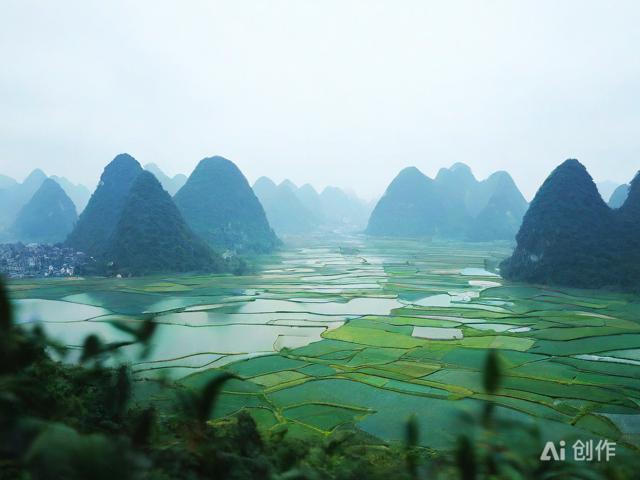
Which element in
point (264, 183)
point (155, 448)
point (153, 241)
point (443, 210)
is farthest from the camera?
point (264, 183)

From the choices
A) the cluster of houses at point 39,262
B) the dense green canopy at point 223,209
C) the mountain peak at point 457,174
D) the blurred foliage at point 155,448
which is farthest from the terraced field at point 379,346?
the mountain peak at point 457,174

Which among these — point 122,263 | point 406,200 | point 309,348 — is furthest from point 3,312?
point 406,200

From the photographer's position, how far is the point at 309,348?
17516mm

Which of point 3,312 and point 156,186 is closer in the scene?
point 3,312

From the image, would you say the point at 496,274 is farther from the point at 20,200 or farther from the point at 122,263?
the point at 20,200

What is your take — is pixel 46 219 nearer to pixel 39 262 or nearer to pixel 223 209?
pixel 223 209

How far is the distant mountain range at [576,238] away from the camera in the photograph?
32919 mm

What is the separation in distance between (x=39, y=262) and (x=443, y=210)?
8340 cm

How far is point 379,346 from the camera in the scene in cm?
1756

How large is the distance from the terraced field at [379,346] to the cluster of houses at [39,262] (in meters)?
5.30

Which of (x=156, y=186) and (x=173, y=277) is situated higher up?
(x=156, y=186)

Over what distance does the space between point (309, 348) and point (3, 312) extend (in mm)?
15084

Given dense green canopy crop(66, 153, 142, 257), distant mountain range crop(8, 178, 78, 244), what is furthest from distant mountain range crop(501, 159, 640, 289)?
distant mountain range crop(8, 178, 78, 244)

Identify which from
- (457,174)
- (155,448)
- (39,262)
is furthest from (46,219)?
(457,174)
